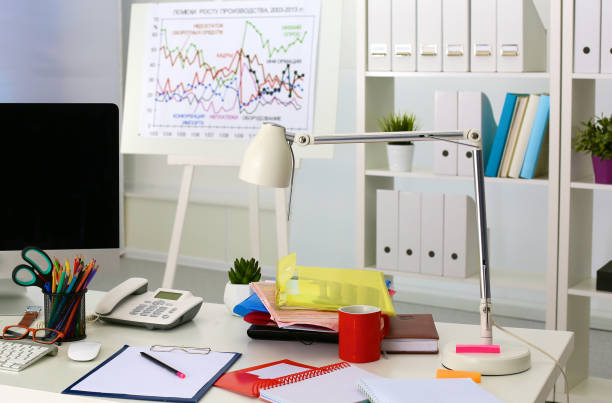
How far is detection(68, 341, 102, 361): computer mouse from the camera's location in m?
1.45

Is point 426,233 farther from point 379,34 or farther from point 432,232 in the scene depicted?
point 379,34

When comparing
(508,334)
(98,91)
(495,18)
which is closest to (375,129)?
(495,18)

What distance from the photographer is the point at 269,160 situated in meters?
1.36

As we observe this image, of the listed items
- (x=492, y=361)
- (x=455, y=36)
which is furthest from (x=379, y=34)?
(x=492, y=361)

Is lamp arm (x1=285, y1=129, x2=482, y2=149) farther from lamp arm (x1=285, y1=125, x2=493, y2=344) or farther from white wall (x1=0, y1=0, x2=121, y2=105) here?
white wall (x1=0, y1=0, x2=121, y2=105)

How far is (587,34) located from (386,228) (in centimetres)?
104

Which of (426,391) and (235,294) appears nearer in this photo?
(426,391)

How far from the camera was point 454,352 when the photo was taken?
1.43 meters

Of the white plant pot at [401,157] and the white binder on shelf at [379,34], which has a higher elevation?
the white binder on shelf at [379,34]

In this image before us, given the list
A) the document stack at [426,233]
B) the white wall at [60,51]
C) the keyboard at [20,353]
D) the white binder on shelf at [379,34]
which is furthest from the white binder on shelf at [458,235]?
the white wall at [60,51]

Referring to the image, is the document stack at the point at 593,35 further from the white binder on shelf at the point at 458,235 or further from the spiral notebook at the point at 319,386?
the spiral notebook at the point at 319,386

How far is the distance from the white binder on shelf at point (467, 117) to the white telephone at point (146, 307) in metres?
1.49

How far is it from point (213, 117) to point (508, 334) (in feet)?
6.50

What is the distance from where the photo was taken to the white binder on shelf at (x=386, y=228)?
3049mm
